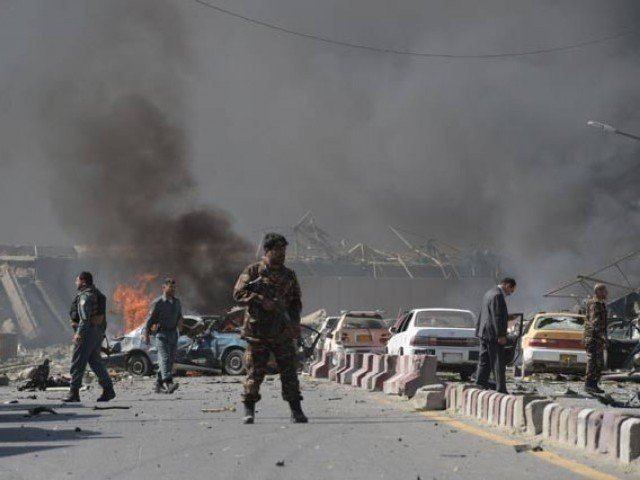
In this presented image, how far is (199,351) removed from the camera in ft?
90.0

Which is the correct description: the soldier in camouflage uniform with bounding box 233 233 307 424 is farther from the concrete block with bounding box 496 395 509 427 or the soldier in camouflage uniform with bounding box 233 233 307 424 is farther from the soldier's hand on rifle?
the concrete block with bounding box 496 395 509 427

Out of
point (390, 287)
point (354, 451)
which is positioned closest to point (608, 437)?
point (354, 451)

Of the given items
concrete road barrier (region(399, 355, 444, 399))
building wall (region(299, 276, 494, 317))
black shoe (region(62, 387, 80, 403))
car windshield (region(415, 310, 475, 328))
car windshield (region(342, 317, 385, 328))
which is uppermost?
building wall (region(299, 276, 494, 317))

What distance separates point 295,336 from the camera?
1169 cm

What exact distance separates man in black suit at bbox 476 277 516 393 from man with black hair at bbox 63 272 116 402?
4924mm

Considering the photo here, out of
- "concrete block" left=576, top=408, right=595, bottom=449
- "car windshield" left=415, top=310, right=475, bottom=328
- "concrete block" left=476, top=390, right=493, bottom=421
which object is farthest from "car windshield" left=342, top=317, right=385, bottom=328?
"concrete block" left=576, top=408, right=595, bottom=449

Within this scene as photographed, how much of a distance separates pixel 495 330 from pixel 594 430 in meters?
6.80

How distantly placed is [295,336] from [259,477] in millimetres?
4306

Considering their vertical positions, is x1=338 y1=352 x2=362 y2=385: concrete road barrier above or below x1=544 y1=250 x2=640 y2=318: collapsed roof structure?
below

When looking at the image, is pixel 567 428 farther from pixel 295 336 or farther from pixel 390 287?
pixel 390 287

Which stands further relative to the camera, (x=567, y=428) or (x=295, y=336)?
(x=295, y=336)

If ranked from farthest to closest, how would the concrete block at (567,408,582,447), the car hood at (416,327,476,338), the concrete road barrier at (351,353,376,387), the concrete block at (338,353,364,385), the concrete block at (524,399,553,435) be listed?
the car hood at (416,327,476,338) → the concrete block at (338,353,364,385) → the concrete road barrier at (351,353,376,387) → the concrete block at (524,399,553,435) → the concrete block at (567,408,582,447)

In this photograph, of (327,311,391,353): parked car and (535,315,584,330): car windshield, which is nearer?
(535,315,584,330): car windshield

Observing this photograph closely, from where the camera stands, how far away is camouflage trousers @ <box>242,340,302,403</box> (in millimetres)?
11734
